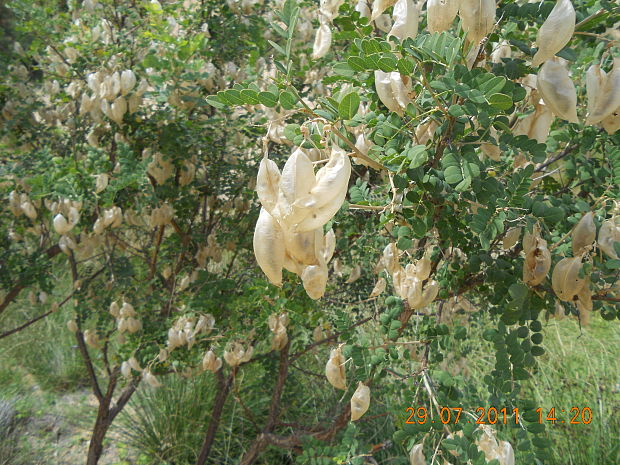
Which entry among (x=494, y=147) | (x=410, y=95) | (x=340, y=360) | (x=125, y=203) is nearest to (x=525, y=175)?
(x=494, y=147)

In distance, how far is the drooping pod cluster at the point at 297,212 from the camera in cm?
41

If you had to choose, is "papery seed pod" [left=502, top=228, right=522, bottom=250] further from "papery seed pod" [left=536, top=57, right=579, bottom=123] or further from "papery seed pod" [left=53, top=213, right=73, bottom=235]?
"papery seed pod" [left=53, top=213, right=73, bottom=235]

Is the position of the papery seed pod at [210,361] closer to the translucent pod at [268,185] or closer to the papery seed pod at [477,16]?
the translucent pod at [268,185]

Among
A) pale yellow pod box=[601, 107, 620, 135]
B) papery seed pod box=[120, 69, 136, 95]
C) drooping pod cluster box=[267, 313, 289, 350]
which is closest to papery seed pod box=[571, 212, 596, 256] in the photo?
pale yellow pod box=[601, 107, 620, 135]

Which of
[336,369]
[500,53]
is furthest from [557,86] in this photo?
[336,369]

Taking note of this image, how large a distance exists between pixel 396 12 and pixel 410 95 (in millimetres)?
112

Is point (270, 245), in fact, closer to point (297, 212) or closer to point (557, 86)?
point (297, 212)

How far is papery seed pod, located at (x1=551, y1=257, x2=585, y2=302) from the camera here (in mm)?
686

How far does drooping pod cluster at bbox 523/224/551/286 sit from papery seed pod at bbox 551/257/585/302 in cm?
2

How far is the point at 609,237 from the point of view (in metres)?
0.70

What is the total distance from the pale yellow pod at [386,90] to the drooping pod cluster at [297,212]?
0.25m

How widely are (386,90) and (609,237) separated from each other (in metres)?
0.41

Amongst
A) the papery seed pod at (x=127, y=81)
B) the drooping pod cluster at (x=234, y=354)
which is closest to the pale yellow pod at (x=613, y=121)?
the drooping pod cluster at (x=234, y=354)

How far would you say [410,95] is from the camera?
65 cm
